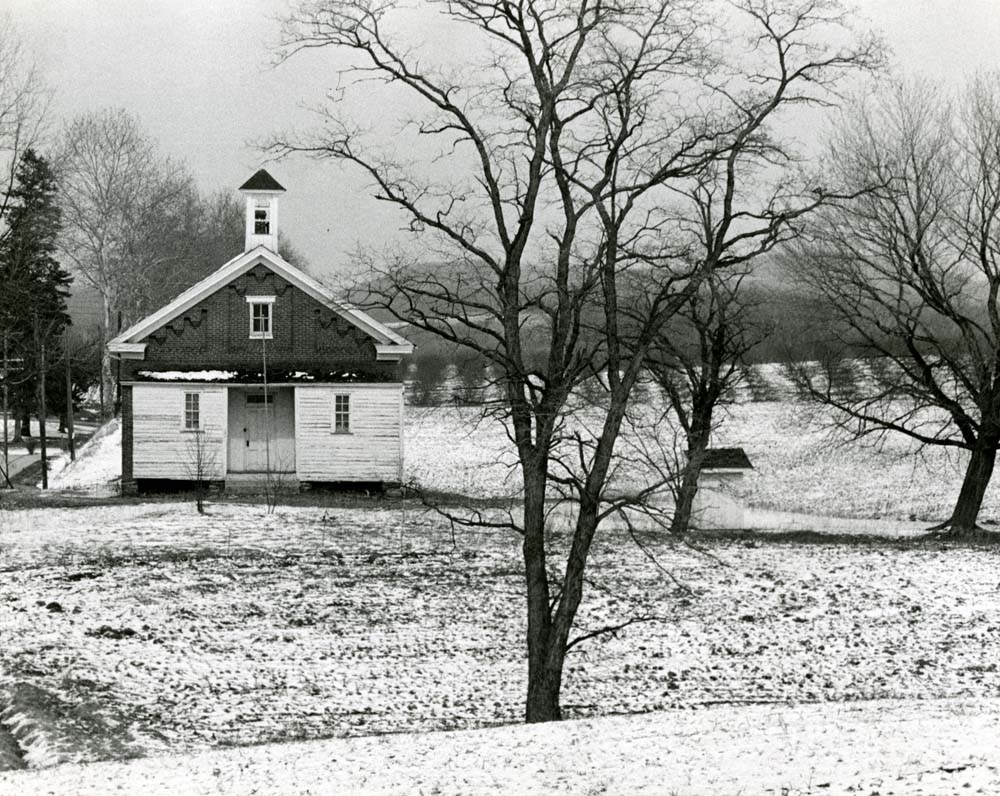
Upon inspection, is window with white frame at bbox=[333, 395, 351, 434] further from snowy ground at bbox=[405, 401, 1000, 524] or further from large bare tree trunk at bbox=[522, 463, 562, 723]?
large bare tree trunk at bbox=[522, 463, 562, 723]

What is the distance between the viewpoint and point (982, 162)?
2977 centimetres

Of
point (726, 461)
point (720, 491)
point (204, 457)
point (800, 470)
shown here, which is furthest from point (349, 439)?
point (800, 470)

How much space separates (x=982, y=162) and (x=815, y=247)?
4585 mm

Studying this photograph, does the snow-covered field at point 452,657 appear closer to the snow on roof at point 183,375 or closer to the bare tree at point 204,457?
the bare tree at point 204,457

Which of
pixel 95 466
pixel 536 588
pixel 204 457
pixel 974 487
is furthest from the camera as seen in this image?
pixel 95 466

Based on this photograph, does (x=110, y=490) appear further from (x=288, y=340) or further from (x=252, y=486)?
(x=288, y=340)

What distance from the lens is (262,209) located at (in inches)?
A: 1563

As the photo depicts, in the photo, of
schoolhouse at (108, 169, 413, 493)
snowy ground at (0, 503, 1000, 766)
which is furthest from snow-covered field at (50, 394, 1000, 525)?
snowy ground at (0, 503, 1000, 766)

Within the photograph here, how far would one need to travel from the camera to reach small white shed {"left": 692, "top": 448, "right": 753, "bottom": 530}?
122ft

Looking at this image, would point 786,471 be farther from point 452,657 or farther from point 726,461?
point 452,657

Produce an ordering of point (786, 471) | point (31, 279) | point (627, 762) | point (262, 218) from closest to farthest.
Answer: point (627, 762) → point (262, 218) → point (786, 471) → point (31, 279)

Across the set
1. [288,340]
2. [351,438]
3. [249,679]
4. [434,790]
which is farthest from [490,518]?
[434,790]

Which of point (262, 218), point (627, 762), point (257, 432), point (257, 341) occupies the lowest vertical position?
point (627, 762)

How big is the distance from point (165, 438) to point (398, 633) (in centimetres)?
2111
